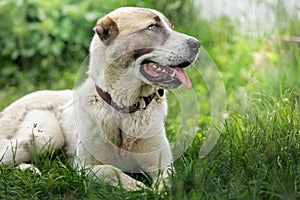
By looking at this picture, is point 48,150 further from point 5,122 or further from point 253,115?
point 253,115

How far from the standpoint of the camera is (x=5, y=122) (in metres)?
4.53

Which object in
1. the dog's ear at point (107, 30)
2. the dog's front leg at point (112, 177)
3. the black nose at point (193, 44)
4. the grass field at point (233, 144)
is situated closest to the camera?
the grass field at point (233, 144)

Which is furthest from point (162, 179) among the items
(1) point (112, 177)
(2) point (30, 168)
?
(2) point (30, 168)

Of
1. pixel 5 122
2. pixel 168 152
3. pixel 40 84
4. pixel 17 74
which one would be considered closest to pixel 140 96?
pixel 168 152

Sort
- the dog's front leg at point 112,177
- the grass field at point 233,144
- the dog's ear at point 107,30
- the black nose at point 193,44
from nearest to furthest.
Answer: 1. the grass field at point 233,144
2. the dog's front leg at point 112,177
3. the black nose at point 193,44
4. the dog's ear at point 107,30

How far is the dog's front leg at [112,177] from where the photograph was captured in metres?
3.55

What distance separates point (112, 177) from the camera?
3707mm

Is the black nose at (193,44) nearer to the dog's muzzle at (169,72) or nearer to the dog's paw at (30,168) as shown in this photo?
the dog's muzzle at (169,72)

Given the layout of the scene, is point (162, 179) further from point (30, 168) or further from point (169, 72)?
point (30, 168)

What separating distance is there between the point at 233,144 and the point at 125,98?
0.77 metres

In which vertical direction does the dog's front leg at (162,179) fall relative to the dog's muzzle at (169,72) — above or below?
below

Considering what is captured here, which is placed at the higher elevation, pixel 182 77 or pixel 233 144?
pixel 182 77

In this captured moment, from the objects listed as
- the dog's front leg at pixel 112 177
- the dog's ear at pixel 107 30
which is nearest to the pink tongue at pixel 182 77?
the dog's ear at pixel 107 30

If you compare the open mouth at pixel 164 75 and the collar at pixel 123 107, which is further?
the collar at pixel 123 107
